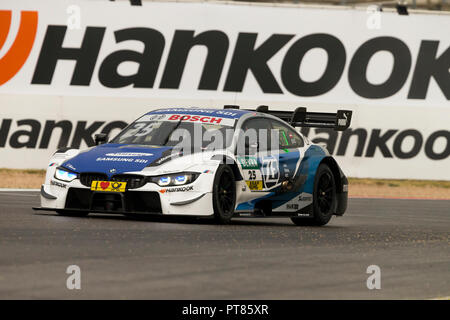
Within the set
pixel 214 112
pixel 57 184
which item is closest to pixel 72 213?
pixel 57 184

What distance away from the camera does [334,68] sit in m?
28.5

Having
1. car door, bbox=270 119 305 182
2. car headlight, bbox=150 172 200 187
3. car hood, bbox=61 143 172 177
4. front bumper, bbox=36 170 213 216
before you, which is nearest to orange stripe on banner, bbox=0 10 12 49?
→ car door, bbox=270 119 305 182

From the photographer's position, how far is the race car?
501 inches

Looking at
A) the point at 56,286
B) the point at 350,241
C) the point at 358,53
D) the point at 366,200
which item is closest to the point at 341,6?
the point at 358,53

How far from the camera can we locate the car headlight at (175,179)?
12703mm

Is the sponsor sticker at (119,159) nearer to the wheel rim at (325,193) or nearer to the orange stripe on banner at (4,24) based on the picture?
the wheel rim at (325,193)

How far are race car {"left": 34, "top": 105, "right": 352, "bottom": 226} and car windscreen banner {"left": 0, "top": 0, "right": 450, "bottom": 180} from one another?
12868 millimetres

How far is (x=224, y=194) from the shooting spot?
43.0ft

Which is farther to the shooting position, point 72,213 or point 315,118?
point 315,118

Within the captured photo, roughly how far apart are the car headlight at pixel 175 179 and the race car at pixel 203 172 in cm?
1

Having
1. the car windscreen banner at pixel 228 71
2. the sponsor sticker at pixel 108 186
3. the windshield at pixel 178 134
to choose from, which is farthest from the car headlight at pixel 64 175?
the car windscreen banner at pixel 228 71

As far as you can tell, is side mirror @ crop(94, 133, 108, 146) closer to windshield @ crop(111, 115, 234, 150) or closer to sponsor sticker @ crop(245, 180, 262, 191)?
windshield @ crop(111, 115, 234, 150)

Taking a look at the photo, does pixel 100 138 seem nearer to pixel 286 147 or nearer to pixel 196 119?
pixel 196 119

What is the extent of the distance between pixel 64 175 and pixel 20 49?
15.3 m
